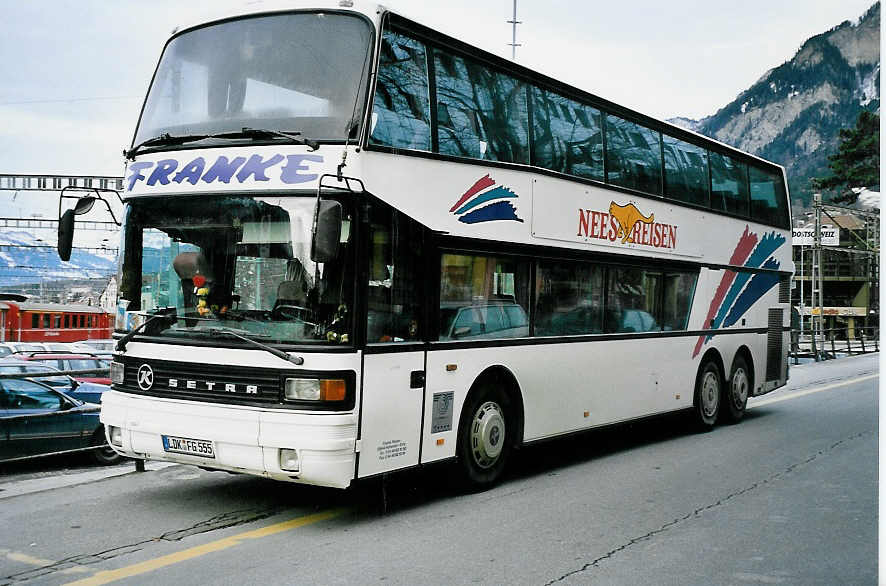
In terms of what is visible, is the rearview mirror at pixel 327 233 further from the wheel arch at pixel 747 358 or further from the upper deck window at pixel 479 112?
the wheel arch at pixel 747 358

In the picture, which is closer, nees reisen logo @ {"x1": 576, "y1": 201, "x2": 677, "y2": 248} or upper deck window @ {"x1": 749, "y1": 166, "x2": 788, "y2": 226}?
nees reisen logo @ {"x1": 576, "y1": 201, "x2": 677, "y2": 248}

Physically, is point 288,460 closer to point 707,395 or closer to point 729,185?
point 707,395

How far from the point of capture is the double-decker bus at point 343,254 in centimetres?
684

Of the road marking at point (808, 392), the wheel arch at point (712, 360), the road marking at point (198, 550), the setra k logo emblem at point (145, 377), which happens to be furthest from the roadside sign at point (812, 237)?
the setra k logo emblem at point (145, 377)

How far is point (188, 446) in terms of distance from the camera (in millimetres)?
7035

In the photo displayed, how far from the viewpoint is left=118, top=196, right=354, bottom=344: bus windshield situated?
6836 mm

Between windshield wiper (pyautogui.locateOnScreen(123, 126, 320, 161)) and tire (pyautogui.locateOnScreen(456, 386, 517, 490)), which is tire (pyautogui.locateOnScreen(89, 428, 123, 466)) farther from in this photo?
tire (pyautogui.locateOnScreen(456, 386, 517, 490))

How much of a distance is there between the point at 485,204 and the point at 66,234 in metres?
3.61

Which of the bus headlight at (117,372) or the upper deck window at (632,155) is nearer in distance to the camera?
the bus headlight at (117,372)

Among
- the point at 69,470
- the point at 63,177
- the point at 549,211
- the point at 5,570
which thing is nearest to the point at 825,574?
the point at 549,211

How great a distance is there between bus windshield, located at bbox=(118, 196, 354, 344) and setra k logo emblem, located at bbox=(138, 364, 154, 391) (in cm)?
29

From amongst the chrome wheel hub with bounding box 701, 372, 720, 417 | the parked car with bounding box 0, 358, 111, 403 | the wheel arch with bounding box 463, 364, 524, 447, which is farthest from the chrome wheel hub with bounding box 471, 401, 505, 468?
the parked car with bounding box 0, 358, 111, 403

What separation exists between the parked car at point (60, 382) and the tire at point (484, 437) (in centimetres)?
538

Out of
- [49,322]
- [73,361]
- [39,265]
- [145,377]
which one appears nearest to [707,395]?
[145,377]
